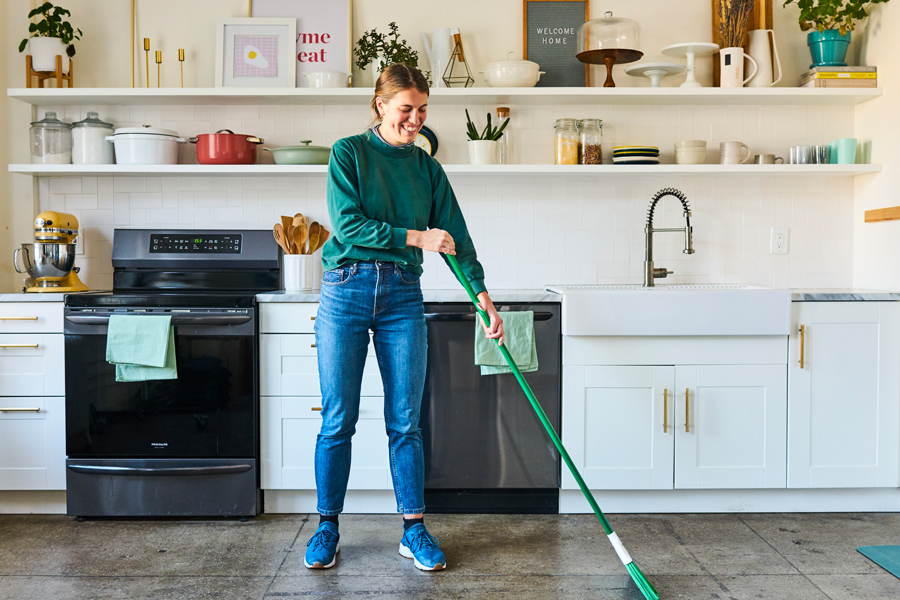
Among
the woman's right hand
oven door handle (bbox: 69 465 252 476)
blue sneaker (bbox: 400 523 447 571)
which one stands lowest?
blue sneaker (bbox: 400 523 447 571)

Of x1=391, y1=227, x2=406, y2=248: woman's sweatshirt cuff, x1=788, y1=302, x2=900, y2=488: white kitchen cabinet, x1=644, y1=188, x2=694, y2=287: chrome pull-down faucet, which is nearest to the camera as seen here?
x1=391, y1=227, x2=406, y2=248: woman's sweatshirt cuff

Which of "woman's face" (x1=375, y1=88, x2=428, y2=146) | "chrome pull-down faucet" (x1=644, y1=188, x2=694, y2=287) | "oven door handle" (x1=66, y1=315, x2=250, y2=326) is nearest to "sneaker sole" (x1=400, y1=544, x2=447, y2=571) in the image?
"oven door handle" (x1=66, y1=315, x2=250, y2=326)

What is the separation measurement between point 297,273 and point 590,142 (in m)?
1.39

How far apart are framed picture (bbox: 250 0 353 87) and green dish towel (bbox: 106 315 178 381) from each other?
1.28 meters

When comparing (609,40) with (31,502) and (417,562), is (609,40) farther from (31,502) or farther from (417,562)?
(31,502)

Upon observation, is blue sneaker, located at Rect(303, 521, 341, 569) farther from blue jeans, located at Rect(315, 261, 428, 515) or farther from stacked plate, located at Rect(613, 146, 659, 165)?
stacked plate, located at Rect(613, 146, 659, 165)

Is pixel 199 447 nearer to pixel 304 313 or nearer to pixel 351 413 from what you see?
pixel 304 313

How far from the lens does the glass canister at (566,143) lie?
3.15 meters

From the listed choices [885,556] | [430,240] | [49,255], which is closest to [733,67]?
[430,240]

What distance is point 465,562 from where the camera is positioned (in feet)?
7.54

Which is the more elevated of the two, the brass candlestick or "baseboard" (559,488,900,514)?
the brass candlestick

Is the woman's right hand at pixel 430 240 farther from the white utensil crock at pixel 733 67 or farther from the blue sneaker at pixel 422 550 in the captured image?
the white utensil crock at pixel 733 67

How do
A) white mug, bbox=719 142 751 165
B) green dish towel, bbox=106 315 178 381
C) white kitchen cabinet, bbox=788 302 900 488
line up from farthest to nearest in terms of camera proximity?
white mug, bbox=719 142 751 165
white kitchen cabinet, bbox=788 302 900 488
green dish towel, bbox=106 315 178 381

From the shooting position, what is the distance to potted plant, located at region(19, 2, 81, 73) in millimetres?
3102
